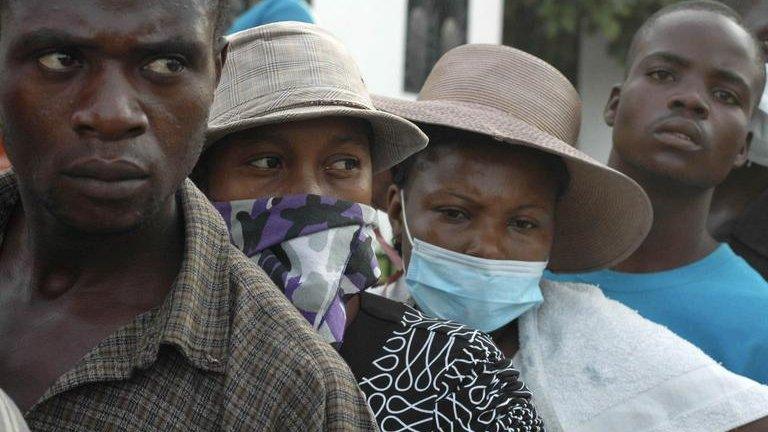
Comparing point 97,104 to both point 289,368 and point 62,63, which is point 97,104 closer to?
point 62,63

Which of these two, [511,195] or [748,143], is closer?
[511,195]

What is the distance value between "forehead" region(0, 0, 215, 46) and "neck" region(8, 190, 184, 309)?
0.31 metres

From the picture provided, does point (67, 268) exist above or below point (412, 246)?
above

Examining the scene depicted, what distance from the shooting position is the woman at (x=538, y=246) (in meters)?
3.22

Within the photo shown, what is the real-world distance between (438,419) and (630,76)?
199 centimetres

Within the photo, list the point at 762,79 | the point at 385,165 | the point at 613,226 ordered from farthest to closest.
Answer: the point at 762,79 → the point at 613,226 → the point at 385,165

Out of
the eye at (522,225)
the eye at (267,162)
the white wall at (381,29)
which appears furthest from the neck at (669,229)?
the white wall at (381,29)

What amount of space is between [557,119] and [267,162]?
3.88 feet

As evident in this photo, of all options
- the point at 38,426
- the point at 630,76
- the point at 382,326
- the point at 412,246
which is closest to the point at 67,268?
the point at 38,426

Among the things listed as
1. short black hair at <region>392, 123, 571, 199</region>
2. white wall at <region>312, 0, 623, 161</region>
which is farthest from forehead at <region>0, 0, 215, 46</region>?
white wall at <region>312, 0, 623, 161</region>

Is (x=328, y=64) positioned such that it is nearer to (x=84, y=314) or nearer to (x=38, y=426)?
(x=84, y=314)

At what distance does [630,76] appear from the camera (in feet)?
14.0

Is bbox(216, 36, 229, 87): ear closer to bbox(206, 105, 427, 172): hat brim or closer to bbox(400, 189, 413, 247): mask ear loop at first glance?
bbox(206, 105, 427, 172): hat brim

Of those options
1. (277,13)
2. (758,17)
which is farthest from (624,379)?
(277,13)
